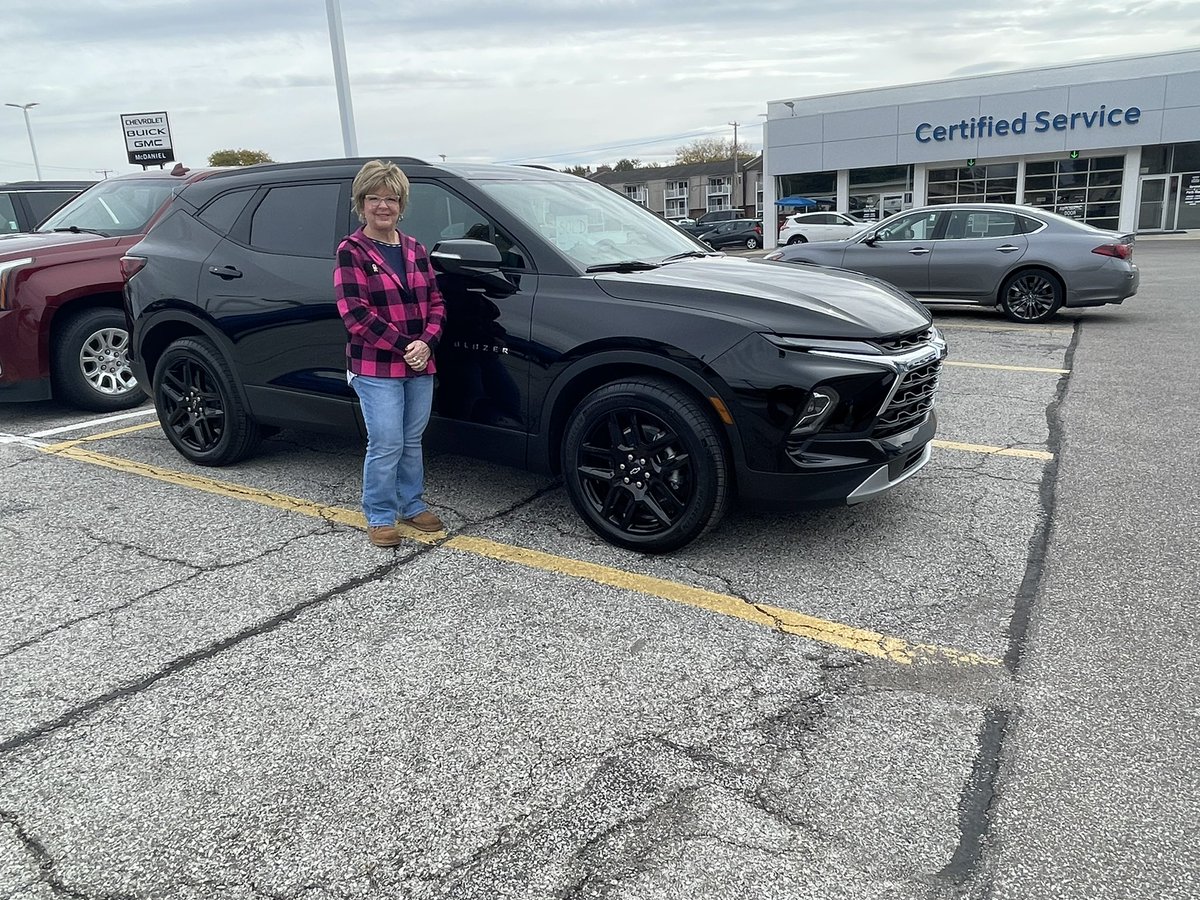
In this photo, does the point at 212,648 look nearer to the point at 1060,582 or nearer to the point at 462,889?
the point at 462,889

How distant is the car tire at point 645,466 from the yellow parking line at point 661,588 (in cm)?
25

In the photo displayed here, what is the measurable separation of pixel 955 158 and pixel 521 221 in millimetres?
35952

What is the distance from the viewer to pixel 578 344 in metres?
3.93

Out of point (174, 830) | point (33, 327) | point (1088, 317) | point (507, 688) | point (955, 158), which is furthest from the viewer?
point (955, 158)

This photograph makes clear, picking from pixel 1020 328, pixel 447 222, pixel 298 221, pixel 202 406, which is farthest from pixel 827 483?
pixel 1020 328

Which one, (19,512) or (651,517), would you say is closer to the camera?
(651,517)

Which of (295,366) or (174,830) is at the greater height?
(295,366)

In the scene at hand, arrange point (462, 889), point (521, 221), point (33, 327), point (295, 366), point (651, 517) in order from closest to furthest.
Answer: point (462, 889), point (651, 517), point (521, 221), point (295, 366), point (33, 327)

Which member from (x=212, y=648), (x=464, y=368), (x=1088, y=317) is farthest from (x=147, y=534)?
(x=1088, y=317)

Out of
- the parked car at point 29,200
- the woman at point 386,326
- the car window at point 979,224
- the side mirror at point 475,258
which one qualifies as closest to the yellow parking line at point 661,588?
the woman at point 386,326

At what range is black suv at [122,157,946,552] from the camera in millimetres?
3637

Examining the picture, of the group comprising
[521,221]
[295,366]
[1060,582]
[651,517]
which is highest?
[521,221]

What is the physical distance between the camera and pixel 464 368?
432 cm

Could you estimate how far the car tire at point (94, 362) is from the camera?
6.84 meters
